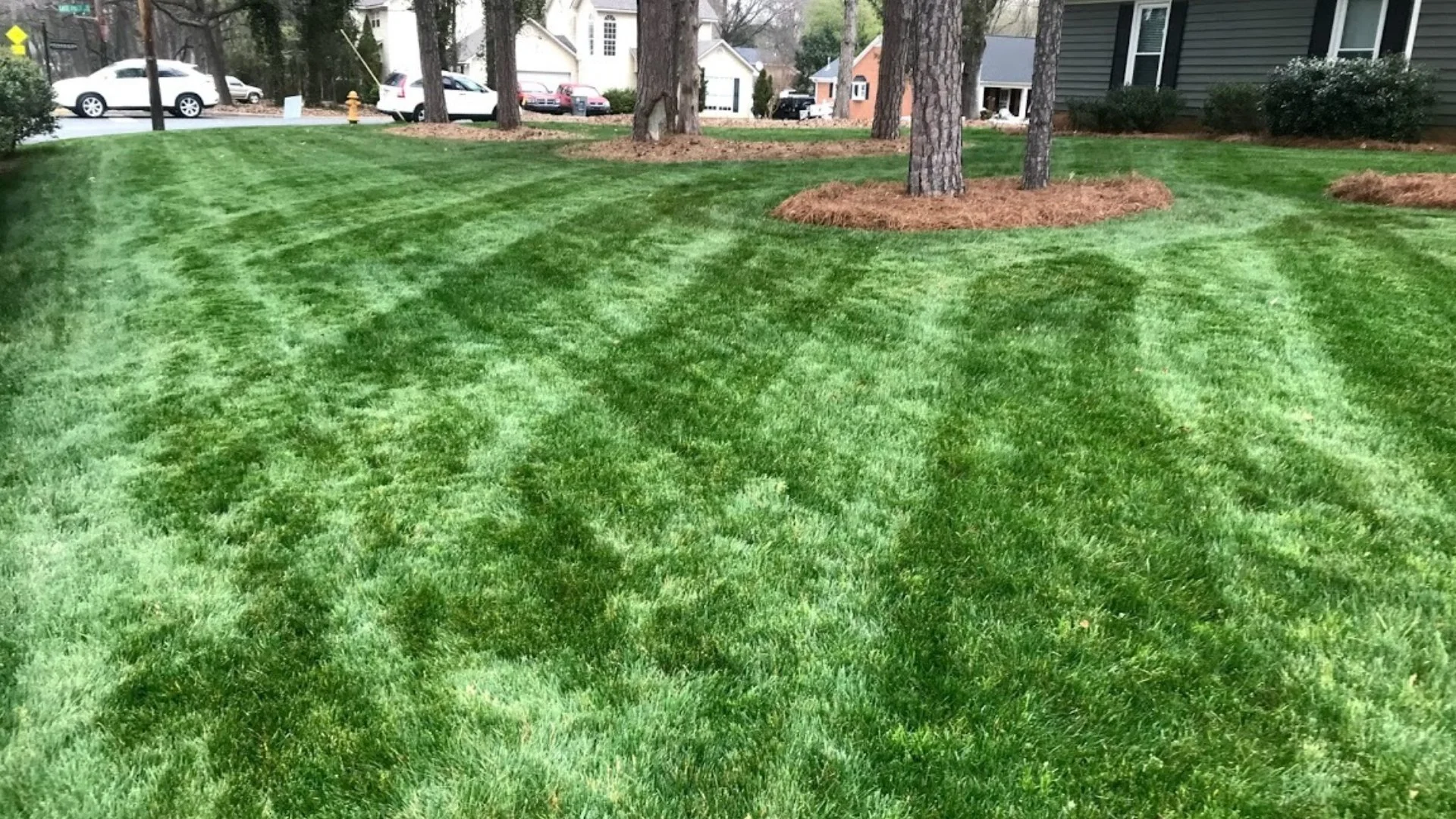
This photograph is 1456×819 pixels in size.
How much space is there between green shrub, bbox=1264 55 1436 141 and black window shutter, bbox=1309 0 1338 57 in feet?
2.92

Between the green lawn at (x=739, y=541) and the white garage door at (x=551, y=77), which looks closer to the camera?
the green lawn at (x=739, y=541)

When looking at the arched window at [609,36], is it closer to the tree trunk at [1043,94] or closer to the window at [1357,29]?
the window at [1357,29]

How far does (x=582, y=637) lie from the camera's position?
2406 millimetres

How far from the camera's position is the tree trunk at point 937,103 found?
25.2 feet

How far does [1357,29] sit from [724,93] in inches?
1605

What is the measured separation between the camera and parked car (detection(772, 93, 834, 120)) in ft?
146

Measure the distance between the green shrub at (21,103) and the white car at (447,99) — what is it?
30.5ft

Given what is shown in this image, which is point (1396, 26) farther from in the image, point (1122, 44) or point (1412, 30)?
point (1122, 44)

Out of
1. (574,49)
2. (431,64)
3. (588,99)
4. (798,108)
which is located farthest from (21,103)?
(574,49)

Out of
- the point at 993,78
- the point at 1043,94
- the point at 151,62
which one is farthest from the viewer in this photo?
the point at 993,78

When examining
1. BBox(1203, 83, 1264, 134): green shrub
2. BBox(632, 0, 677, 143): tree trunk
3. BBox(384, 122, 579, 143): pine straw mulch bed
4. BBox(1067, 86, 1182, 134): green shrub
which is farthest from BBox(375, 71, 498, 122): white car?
BBox(1203, 83, 1264, 134): green shrub

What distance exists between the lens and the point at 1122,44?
17.8 metres

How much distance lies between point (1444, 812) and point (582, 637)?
1.84 meters

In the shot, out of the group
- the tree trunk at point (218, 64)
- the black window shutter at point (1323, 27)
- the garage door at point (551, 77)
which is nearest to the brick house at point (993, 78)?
the garage door at point (551, 77)
